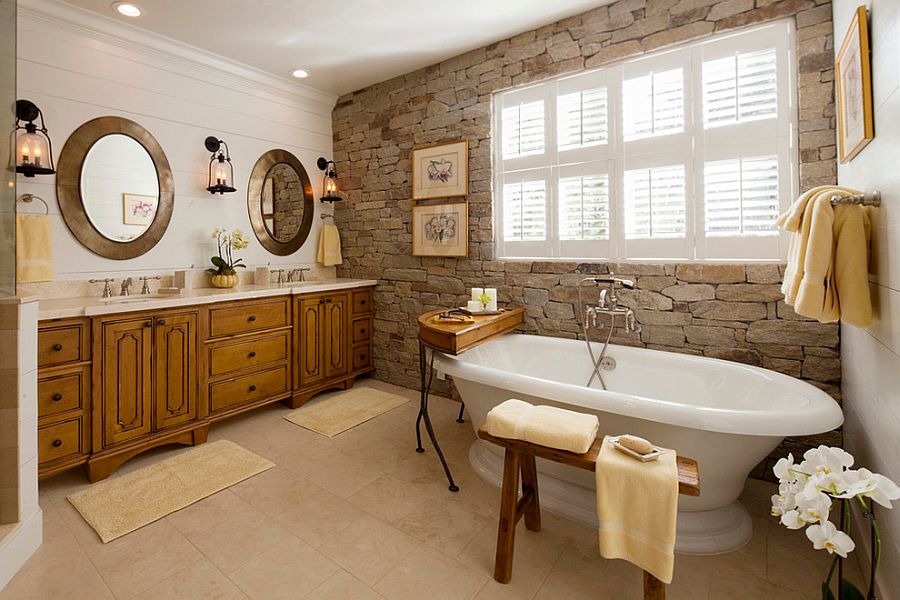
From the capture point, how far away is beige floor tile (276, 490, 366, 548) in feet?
6.66

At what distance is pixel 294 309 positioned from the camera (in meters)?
3.53

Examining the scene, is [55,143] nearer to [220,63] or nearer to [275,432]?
[220,63]

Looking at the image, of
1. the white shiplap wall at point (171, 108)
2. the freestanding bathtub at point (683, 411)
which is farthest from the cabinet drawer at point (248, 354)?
the freestanding bathtub at point (683, 411)

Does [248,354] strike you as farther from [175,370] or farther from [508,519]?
[508,519]

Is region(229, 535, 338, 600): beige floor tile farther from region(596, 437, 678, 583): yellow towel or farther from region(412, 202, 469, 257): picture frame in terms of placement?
region(412, 202, 469, 257): picture frame

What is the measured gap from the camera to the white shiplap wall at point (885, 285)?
1.31 meters

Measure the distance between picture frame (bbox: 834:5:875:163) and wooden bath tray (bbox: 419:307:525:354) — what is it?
6.04ft

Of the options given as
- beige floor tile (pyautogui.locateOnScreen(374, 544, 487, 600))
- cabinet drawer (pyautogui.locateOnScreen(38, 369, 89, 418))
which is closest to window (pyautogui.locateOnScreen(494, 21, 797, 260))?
beige floor tile (pyautogui.locateOnScreen(374, 544, 487, 600))

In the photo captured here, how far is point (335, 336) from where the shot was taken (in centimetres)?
391

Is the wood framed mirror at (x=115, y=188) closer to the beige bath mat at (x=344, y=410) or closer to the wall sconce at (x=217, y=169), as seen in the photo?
the wall sconce at (x=217, y=169)

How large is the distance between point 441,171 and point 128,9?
2.29 metres

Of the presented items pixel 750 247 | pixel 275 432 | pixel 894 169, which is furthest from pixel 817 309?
pixel 275 432

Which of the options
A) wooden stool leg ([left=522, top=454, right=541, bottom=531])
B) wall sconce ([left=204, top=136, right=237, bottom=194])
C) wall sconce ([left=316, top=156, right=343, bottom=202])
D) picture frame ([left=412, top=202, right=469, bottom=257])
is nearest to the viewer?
wooden stool leg ([left=522, top=454, right=541, bottom=531])

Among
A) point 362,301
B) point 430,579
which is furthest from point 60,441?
point 362,301
